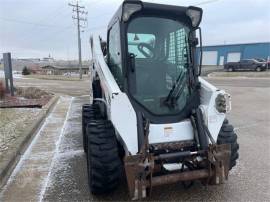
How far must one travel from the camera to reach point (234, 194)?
4309mm

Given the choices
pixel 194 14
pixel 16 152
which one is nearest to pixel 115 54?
pixel 194 14

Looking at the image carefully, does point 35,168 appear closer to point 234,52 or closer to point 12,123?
point 12,123

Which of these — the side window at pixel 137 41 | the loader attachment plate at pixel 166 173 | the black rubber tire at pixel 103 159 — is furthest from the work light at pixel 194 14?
the black rubber tire at pixel 103 159

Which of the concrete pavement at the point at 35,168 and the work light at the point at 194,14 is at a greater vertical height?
the work light at the point at 194,14

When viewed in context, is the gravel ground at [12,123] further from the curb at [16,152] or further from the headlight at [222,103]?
the headlight at [222,103]

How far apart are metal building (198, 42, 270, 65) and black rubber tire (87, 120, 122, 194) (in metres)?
44.3

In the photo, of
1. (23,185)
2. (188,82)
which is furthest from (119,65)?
(23,185)

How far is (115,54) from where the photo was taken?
476cm

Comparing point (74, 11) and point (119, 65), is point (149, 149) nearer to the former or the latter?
point (119, 65)

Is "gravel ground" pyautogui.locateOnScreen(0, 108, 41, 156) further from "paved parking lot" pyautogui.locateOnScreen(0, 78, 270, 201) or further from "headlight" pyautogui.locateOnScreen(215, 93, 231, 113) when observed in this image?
"headlight" pyautogui.locateOnScreen(215, 93, 231, 113)

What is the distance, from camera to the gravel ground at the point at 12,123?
674cm

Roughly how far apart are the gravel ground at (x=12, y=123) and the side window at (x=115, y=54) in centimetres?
271

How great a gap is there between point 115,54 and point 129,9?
90 cm

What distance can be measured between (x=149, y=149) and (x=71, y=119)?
6187mm
